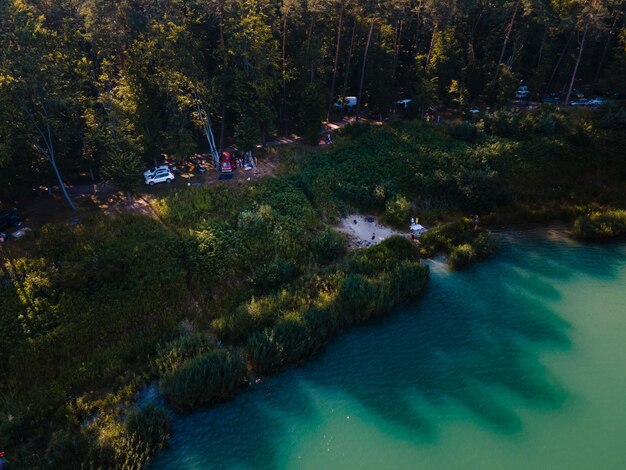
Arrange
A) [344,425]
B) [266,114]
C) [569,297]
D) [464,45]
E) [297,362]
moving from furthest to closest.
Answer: [464,45], [266,114], [569,297], [297,362], [344,425]

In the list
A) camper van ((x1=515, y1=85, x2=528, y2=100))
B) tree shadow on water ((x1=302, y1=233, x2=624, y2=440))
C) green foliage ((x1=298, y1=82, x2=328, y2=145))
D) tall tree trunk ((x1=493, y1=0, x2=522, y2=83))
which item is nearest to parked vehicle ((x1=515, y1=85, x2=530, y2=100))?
camper van ((x1=515, y1=85, x2=528, y2=100))

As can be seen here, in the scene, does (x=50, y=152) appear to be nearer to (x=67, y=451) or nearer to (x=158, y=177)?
(x=158, y=177)

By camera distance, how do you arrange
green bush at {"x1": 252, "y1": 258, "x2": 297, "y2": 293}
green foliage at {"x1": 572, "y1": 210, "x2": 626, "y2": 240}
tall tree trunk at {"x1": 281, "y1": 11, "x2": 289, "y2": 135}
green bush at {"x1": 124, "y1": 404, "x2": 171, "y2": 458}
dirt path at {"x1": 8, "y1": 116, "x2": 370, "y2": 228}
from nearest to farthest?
green bush at {"x1": 124, "y1": 404, "x2": 171, "y2": 458} → green bush at {"x1": 252, "y1": 258, "x2": 297, "y2": 293} → dirt path at {"x1": 8, "y1": 116, "x2": 370, "y2": 228} → green foliage at {"x1": 572, "y1": 210, "x2": 626, "y2": 240} → tall tree trunk at {"x1": 281, "y1": 11, "x2": 289, "y2": 135}

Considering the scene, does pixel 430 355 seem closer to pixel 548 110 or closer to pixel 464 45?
pixel 548 110

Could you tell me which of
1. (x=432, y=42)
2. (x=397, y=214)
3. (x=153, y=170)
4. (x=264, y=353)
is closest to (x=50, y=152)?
(x=153, y=170)

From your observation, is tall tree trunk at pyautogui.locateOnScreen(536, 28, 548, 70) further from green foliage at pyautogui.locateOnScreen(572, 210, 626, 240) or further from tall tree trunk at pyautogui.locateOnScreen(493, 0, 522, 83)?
green foliage at pyautogui.locateOnScreen(572, 210, 626, 240)

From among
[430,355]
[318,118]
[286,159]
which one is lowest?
[430,355]

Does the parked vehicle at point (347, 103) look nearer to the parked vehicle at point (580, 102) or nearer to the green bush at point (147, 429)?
the parked vehicle at point (580, 102)

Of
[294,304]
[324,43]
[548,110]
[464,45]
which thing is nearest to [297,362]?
[294,304]
